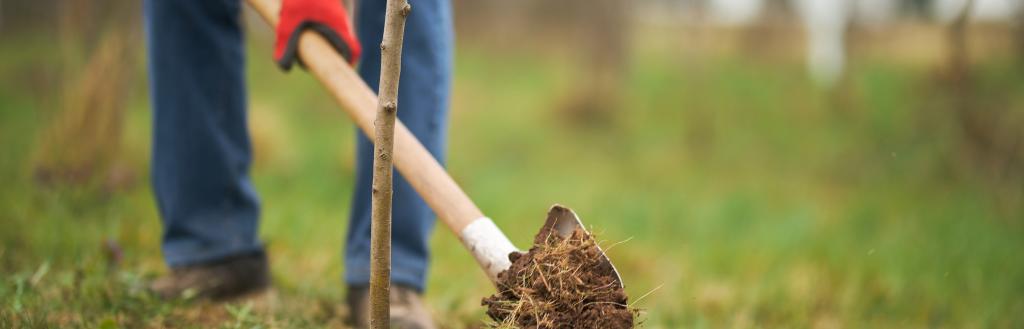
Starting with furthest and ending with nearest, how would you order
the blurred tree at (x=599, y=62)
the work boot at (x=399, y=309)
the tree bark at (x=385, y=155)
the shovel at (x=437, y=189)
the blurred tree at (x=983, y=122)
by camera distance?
the blurred tree at (x=599, y=62)
the blurred tree at (x=983, y=122)
the work boot at (x=399, y=309)
the shovel at (x=437, y=189)
the tree bark at (x=385, y=155)

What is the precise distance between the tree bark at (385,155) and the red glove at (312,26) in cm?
36

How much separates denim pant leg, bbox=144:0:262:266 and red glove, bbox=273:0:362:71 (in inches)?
13.3

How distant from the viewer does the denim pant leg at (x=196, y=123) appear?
1799 millimetres

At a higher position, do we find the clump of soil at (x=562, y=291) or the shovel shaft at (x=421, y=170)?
the shovel shaft at (x=421, y=170)

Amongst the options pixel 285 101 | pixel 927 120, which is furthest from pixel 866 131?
pixel 285 101

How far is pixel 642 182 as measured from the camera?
4664 millimetres

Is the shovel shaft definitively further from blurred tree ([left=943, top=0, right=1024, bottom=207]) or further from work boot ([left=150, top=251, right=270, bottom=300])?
blurred tree ([left=943, top=0, right=1024, bottom=207])

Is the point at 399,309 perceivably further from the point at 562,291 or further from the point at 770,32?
the point at 770,32

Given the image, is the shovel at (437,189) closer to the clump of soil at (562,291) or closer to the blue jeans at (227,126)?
the clump of soil at (562,291)

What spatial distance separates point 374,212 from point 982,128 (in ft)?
14.5

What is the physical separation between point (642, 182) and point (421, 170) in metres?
3.38

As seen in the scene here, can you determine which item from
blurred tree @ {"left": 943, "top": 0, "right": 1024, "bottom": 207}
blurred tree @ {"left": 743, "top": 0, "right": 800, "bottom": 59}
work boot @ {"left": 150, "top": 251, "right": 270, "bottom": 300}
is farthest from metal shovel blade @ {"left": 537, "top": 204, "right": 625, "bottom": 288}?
blurred tree @ {"left": 743, "top": 0, "right": 800, "bottom": 59}

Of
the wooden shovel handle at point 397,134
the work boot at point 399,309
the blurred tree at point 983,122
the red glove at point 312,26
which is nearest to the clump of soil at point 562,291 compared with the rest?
the wooden shovel handle at point 397,134

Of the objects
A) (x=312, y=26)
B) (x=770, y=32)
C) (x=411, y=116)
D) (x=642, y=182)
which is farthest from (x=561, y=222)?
(x=770, y=32)
